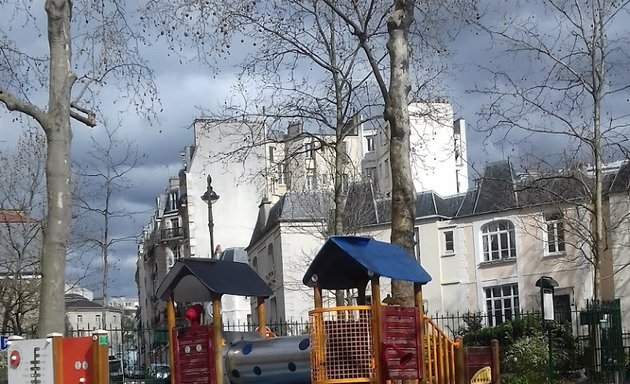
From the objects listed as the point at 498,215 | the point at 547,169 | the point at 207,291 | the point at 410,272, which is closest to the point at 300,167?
the point at 547,169

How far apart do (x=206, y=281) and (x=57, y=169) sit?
2.68 m

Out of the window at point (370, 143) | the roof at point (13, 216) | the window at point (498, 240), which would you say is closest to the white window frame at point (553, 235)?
the window at point (498, 240)

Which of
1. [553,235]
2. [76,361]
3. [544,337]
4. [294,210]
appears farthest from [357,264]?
[294,210]

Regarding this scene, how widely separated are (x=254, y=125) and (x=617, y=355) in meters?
10.3

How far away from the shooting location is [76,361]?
41.8ft

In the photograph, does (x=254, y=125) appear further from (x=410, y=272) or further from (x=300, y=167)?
(x=410, y=272)

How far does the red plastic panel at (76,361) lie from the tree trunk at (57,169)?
2.96 feet

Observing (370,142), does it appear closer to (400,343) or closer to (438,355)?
(438,355)

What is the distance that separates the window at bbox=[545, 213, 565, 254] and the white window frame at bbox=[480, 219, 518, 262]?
6.10 feet

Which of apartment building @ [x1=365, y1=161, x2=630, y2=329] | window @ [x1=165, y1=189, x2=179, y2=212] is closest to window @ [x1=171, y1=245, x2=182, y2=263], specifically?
window @ [x1=165, y1=189, x2=179, y2=212]

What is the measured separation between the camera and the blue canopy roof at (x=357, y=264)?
504 inches

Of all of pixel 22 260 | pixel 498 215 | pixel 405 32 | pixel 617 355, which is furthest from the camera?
pixel 498 215

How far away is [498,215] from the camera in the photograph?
162ft

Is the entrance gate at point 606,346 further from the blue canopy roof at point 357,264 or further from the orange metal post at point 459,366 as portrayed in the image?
the blue canopy roof at point 357,264
